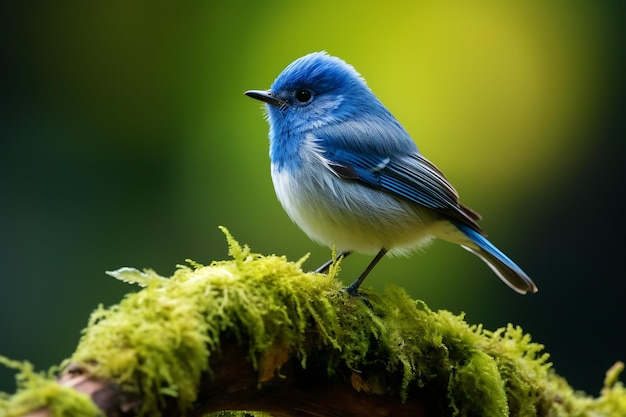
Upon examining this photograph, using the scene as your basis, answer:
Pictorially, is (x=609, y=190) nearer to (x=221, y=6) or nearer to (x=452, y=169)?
(x=452, y=169)

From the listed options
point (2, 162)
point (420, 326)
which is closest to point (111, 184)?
point (2, 162)

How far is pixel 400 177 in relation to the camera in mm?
3406

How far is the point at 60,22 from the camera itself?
600cm

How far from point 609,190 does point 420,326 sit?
4.10 meters

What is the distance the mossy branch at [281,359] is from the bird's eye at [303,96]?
1264 mm

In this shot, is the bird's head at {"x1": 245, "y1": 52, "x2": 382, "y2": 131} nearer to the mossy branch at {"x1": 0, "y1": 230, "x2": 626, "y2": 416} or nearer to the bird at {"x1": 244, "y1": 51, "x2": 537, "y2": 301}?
the bird at {"x1": 244, "y1": 51, "x2": 537, "y2": 301}

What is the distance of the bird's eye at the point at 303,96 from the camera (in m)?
3.68

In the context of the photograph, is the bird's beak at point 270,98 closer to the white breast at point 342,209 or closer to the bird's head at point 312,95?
the bird's head at point 312,95

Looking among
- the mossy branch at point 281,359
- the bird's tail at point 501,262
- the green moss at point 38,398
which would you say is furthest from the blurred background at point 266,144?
the green moss at point 38,398

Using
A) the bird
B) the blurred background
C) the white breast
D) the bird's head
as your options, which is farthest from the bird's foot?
the blurred background

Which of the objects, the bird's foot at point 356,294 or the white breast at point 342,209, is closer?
the bird's foot at point 356,294

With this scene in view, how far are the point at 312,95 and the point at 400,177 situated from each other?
2.17 ft

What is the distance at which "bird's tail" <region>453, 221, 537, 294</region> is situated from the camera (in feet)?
11.4

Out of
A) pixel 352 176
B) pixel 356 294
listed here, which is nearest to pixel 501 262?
pixel 352 176
